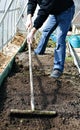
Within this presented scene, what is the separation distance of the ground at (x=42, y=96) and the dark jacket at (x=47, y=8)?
3.70 ft

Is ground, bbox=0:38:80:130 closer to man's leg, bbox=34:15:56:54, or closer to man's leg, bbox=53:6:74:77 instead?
man's leg, bbox=34:15:56:54

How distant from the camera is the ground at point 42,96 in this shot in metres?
4.42

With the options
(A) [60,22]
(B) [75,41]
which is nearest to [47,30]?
(A) [60,22]

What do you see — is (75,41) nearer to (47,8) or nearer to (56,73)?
(56,73)

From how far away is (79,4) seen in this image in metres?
15.2

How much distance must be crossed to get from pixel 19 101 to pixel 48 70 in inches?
70.9

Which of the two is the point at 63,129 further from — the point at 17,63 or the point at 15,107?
the point at 17,63

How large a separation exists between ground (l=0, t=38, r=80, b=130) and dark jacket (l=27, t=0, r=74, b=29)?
1.13m

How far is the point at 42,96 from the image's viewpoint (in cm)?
530

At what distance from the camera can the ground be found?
14.5 ft

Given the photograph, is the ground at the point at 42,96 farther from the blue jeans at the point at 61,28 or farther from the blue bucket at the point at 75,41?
the blue bucket at the point at 75,41

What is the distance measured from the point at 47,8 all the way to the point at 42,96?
4.50 feet

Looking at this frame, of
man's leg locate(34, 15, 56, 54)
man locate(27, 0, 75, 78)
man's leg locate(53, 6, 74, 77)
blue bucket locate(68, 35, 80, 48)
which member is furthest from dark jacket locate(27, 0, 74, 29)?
blue bucket locate(68, 35, 80, 48)

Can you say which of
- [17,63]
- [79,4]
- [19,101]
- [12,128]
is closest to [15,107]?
[19,101]
